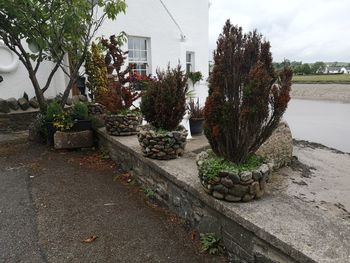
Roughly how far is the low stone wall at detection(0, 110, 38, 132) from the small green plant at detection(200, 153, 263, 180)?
22.4 feet

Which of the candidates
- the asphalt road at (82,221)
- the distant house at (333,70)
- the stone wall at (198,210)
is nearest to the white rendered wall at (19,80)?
the asphalt road at (82,221)

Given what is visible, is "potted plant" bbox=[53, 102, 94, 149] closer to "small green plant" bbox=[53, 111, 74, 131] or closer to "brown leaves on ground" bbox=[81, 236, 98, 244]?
"small green plant" bbox=[53, 111, 74, 131]

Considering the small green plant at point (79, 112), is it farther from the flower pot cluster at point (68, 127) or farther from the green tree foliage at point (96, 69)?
the green tree foliage at point (96, 69)

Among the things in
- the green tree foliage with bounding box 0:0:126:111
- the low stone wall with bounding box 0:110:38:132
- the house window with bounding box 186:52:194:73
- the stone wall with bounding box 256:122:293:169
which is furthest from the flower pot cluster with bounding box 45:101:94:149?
the house window with bounding box 186:52:194:73

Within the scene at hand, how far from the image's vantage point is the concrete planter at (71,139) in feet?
19.0

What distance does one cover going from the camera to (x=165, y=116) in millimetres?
3908

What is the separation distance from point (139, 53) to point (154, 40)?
0.71 m

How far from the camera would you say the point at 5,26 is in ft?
18.2

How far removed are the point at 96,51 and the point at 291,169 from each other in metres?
5.52

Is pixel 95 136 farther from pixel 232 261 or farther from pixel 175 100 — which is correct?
pixel 232 261

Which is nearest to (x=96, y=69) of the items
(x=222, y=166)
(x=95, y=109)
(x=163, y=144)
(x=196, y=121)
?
(x=95, y=109)

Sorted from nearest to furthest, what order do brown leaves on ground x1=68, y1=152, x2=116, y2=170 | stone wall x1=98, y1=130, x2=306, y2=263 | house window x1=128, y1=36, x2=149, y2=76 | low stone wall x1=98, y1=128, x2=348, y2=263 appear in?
low stone wall x1=98, y1=128, x2=348, y2=263 < stone wall x1=98, y1=130, x2=306, y2=263 < brown leaves on ground x1=68, y1=152, x2=116, y2=170 < house window x1=128, y1=36, x2=149, y2=76

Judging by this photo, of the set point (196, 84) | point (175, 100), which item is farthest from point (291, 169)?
point (196, 84)

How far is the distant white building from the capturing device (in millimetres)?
8141
